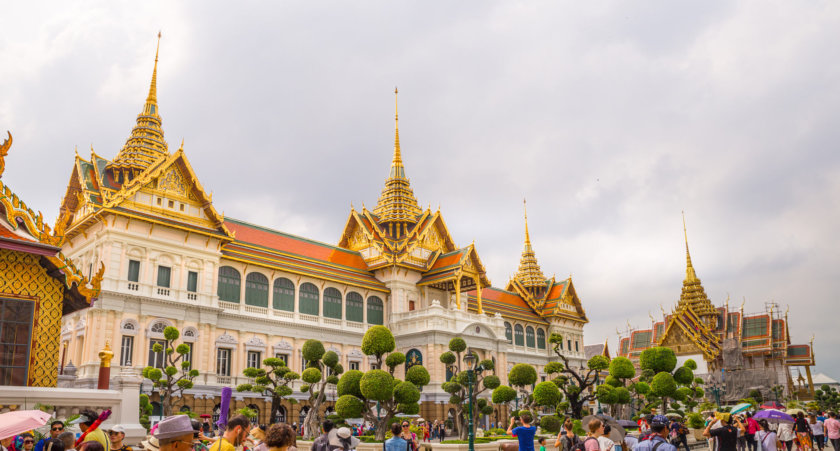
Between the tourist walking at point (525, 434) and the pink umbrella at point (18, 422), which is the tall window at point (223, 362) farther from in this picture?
the pink umbrella at point (18, 422)

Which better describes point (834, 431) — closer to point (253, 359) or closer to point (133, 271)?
point (253, 359)

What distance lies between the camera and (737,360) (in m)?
61.2

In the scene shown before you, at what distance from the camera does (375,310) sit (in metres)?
43.0

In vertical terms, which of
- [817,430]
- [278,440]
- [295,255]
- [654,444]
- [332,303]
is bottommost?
[817,430]

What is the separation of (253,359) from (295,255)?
6.74 metres

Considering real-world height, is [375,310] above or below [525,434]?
above

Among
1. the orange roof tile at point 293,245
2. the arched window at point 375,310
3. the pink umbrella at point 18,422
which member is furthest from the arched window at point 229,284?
the pink umbrella at point 18,422

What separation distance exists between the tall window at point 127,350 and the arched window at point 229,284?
5.67 m

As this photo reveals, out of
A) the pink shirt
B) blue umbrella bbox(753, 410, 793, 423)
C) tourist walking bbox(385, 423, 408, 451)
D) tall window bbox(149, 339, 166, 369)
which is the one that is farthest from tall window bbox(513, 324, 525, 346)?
tourist walking bbox(385, 423, 408, 451)

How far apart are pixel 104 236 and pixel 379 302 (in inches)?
718

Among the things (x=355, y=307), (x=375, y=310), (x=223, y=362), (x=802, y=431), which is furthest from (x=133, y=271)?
(x=802, y=431)

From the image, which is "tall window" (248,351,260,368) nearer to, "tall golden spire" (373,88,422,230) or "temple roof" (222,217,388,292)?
"temple roof" (222,217,388,292)

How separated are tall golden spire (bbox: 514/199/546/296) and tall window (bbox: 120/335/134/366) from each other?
39.3 m

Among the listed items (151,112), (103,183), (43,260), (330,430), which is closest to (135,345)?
(103,183)
